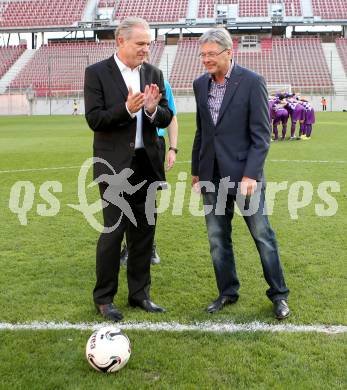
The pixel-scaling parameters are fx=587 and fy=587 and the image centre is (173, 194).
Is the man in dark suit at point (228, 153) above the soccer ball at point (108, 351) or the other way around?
above

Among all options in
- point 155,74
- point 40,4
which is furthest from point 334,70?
point 155,74

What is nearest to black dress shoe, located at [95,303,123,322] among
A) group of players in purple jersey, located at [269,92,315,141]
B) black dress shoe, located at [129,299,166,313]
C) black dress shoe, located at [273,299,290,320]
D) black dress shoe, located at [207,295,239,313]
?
black dress shoe, located at [129,299,166,313]

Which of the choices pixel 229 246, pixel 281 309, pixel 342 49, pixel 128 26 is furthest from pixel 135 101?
pixel 342 49

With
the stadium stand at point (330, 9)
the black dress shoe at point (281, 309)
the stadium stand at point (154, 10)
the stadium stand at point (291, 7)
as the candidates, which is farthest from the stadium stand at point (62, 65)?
the black dress shoe at point (281, 309)

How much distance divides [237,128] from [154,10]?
5502 cm

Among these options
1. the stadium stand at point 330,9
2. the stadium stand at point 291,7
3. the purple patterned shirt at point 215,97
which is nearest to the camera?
the purple patterned shirt at point 215,97

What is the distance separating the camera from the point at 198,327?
12.6 feet

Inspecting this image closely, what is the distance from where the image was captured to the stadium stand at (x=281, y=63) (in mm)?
47688

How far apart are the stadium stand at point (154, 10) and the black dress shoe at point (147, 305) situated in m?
52.9

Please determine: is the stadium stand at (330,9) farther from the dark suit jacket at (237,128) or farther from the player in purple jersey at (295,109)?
the dark suit jacket at (237,128)

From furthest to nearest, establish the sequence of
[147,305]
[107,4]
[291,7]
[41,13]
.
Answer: [41,13]
[107,4]
[291,7]
[147,305]

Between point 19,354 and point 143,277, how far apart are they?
1.17 m

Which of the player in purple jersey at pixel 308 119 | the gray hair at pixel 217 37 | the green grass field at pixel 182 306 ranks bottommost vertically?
the green grass field at pixel 182 306

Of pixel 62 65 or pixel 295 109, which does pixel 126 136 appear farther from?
pixel 62 65
